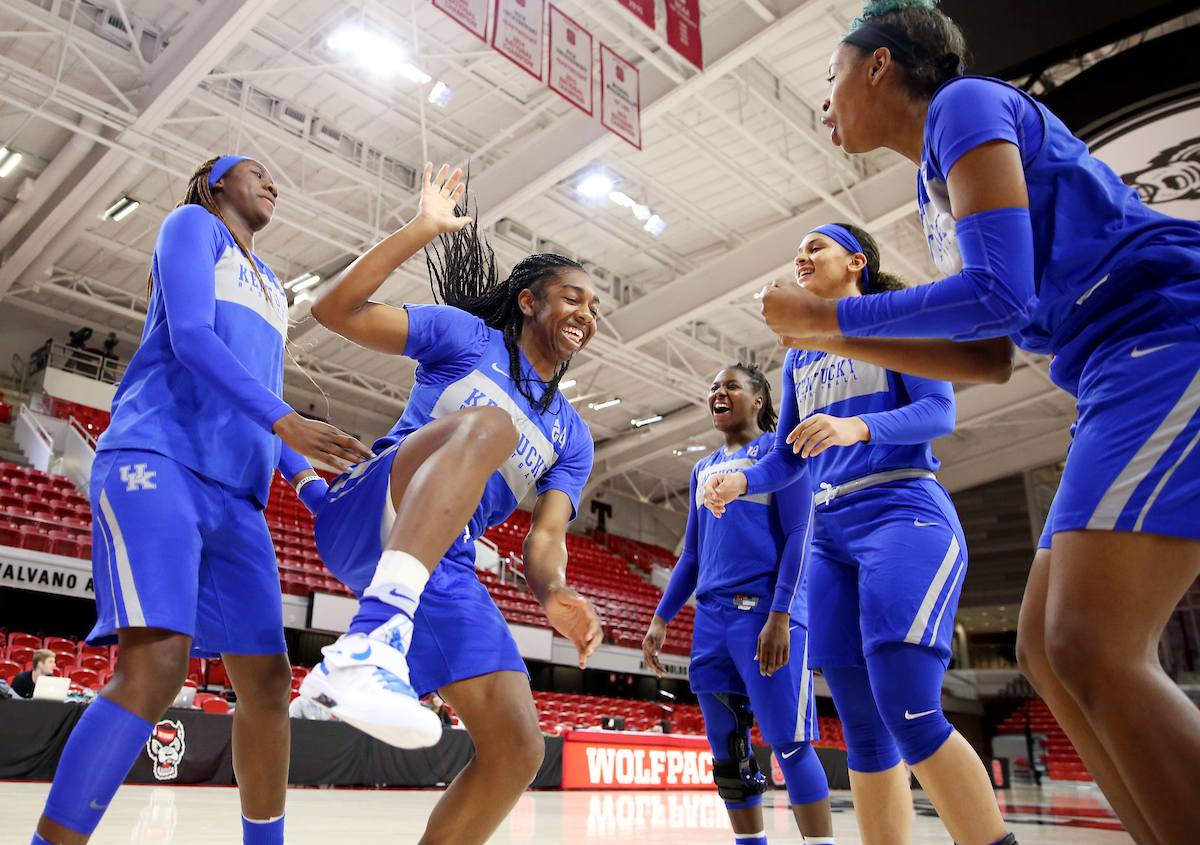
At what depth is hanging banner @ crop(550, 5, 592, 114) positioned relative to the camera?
7.84 metres

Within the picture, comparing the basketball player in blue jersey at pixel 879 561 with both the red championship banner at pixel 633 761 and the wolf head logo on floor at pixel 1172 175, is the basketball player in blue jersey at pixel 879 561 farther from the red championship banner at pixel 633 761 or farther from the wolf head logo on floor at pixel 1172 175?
the red championship banner at pixel 633 761

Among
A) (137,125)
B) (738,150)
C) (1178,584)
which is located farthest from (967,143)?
(738,150)

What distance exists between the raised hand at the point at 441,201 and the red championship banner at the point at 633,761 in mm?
8011

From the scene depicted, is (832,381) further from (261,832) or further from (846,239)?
(261,832)

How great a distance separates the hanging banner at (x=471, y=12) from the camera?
689 cm

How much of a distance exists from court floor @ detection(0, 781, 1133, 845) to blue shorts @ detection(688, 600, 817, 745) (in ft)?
4.72

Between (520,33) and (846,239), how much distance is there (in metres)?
6.07

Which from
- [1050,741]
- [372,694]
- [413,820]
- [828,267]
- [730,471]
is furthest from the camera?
[1050,741]

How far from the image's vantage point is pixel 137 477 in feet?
5.66

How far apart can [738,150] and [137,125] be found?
307 inches

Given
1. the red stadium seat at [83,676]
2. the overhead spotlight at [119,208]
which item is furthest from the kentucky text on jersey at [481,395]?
the overhead spotlight at [119,208]

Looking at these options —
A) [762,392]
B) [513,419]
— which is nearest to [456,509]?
[513,419]

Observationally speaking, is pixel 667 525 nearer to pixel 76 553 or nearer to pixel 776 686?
pixel 76 553

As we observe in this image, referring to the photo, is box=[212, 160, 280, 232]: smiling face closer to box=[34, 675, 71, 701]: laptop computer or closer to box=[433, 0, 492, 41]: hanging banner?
box=[433, 0, 492, 41]: hanging banner
